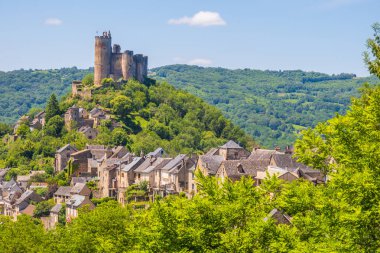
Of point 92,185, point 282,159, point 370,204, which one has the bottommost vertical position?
point 92,185

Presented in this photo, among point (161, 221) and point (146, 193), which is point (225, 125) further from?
point (161, 221)

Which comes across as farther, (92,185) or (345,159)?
(92,185)

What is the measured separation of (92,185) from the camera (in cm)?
10788

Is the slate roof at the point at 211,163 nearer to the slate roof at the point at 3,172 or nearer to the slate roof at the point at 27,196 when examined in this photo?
the slate roof at the point at 27,196

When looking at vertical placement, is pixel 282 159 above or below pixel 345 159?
below

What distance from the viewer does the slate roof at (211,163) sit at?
267ft

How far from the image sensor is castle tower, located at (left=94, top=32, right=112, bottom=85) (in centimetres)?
16600

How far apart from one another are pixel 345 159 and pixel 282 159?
47331 millimetres

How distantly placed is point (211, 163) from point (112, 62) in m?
90.4

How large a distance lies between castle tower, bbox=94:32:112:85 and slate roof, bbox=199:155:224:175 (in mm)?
85777

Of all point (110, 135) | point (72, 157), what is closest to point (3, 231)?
point (72, 157)

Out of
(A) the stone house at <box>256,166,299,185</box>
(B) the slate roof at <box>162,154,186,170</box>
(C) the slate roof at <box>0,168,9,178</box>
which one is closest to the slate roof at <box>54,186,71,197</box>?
(B) the slate roof at <box>162,154,186,170</box>

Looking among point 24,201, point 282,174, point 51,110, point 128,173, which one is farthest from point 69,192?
point 51,110

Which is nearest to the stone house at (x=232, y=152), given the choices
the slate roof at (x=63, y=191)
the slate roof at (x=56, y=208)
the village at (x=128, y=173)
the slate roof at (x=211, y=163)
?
the village at (x=128, y=173)
